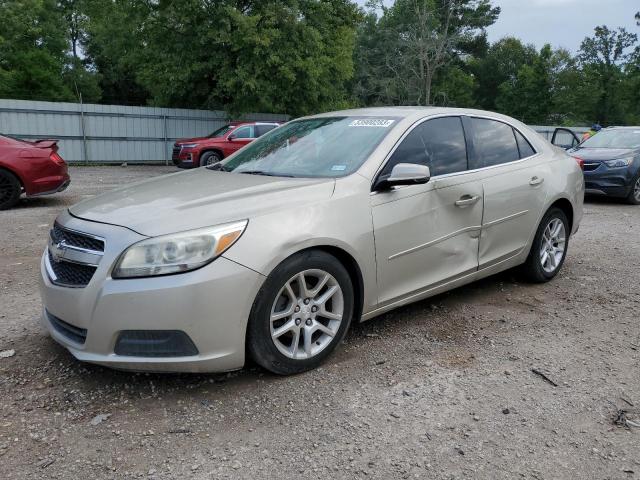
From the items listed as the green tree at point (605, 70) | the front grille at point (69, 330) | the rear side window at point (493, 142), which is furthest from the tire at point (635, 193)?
the green tree at point (605, 70)

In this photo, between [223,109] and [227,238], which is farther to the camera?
[223,109]

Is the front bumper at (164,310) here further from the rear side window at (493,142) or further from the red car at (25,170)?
the red car at (25,170)

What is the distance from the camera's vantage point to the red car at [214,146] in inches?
659

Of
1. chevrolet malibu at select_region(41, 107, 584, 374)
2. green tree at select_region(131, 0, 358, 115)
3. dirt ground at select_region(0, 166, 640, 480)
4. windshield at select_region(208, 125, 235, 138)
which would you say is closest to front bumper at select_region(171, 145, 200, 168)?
windshield at select_region(208, 125, 235, 138)

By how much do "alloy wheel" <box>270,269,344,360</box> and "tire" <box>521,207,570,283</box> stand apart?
7.87ft

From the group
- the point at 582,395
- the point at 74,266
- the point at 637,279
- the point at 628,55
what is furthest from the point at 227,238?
the point at 628,55

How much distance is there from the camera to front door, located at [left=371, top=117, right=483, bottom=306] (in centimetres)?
356

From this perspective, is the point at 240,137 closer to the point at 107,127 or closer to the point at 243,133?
the point at 243,133

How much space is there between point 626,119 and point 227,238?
6257 cm

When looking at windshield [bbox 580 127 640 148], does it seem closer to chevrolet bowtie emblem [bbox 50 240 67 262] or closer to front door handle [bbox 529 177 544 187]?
front door handle [bbox 529 177 544 187]

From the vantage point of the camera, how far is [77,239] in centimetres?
301

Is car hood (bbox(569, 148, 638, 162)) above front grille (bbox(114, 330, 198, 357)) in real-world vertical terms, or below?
above

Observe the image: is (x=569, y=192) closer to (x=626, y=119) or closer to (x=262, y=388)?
(x=262, y=388)

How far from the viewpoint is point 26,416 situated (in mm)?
2785
